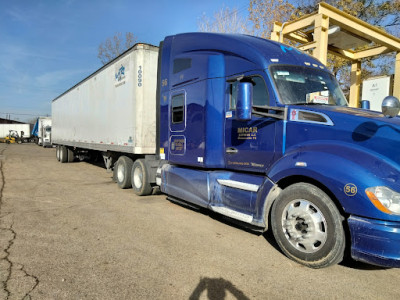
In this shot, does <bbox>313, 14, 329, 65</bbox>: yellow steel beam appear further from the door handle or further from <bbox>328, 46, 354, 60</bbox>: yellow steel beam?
the door handle

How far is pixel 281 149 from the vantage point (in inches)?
158

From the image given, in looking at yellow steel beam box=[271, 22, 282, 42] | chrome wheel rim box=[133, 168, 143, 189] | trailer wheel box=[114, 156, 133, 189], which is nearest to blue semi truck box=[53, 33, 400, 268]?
chrome wheel rim box=[133, 168, 143, 189]

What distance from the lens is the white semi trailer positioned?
23.9 feet

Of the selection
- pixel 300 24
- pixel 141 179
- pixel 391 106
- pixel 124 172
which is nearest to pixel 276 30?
pixel 300 24

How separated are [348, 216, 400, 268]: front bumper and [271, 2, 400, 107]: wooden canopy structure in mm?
4996

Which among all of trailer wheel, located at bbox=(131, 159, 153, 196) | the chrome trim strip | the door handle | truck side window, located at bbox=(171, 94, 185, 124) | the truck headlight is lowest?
trailer wheel, located at bbox=(131, 159, 153, 196)

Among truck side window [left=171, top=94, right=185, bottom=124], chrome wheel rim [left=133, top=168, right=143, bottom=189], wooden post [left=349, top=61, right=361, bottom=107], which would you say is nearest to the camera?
truck side window [left=171, top=94, right=185, bottom=124]

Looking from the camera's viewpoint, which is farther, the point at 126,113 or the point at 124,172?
the point at 124,172

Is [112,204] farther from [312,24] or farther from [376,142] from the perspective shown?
[312,24]

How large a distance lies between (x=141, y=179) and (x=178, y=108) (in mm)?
2350

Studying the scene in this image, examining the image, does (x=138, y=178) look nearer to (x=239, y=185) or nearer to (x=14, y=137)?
(x=239, y=185)

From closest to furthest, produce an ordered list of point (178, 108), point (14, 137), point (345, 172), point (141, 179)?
point (345, 172)
point (178, 108)
point (141, 179)
point (14, 137)

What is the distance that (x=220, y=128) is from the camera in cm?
506

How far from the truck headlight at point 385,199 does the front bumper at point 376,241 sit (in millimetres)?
142
